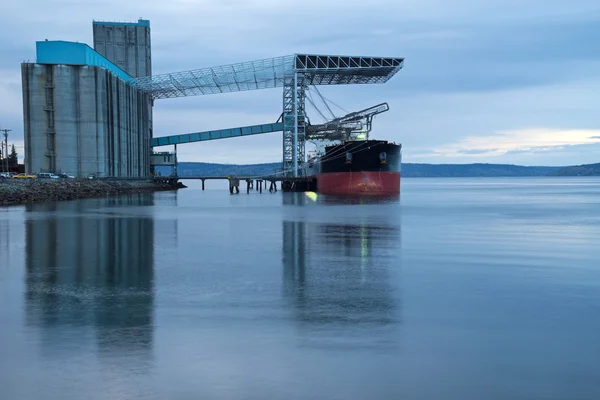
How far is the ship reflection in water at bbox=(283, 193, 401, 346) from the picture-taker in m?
8.57

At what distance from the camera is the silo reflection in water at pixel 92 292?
7734mm

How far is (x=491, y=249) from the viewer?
724 inches

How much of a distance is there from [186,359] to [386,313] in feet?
11.9

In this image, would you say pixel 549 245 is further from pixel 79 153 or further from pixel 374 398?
pixel 79 153

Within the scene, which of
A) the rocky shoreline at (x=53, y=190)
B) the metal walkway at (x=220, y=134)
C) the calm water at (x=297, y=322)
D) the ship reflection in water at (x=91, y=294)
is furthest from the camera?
the metal walkway at (x=220, y=134)

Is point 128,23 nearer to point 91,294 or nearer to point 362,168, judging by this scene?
point 362,168

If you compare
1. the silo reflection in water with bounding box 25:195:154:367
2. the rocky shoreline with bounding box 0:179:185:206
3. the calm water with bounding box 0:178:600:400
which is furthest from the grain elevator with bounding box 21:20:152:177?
the calm water with bounding box 0:178:600:400

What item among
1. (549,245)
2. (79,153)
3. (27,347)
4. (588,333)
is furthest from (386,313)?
(79,153)

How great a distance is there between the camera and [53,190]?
5000cm

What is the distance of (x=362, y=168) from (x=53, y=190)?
3158cm

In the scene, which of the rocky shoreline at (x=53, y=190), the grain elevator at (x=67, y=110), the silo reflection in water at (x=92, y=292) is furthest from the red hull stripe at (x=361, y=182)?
the silo reflection in water at (x=92, y=292)

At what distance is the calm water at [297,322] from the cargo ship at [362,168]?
45.4 meters

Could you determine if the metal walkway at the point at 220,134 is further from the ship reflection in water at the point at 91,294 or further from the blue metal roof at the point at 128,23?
the ship reflection in water at the point at 91,294

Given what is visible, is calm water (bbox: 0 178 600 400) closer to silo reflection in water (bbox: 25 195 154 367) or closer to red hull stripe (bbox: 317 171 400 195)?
silo reflection in water (bbox: 25 195 154 367)
